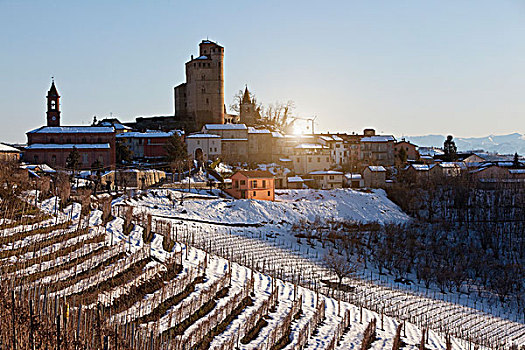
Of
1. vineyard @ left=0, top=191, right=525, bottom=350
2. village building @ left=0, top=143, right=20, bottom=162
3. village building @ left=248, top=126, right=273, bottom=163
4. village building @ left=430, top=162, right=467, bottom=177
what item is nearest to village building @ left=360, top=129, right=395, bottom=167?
village building @ left=430, top=162, right=467, bottom=177

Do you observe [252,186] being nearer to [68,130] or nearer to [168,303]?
[68,130]

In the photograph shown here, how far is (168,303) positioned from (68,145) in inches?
1625

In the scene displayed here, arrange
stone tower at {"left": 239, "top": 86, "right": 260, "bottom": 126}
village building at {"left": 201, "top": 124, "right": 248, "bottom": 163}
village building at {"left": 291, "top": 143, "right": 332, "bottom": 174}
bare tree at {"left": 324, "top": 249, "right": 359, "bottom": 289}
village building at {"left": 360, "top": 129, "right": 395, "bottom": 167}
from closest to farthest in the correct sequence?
1. bare tree at {"left": 324, "top": 249, "right": 359, "bottom": 289}
2. village building at {"left": 291, "top": 143, "right": 332, "bottom": 174}
3. village building at {"left": 201, "top": 124, "right": 248, "bottom": 163}
4. village building at {"left": 360, "top": 129, "right": 395, "bottom": 167}
5. stone tower at {"left": 239, "top": 86, "right": 260, "bottom": 126}

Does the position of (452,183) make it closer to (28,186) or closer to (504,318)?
(504,318)

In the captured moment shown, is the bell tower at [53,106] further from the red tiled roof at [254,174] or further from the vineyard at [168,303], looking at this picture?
the vineyard at [168,303]

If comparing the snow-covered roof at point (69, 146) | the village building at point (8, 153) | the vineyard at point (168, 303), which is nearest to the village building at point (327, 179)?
the snow-covered roof at point (69, 146)

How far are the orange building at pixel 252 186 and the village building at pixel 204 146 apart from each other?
1436cm

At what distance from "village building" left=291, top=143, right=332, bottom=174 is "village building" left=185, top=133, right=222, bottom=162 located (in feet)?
26.7

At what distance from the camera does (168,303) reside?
1517 cm

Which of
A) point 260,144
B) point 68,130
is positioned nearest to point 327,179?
point 260,144

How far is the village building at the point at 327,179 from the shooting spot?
174 feet

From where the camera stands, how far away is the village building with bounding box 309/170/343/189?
5298cm

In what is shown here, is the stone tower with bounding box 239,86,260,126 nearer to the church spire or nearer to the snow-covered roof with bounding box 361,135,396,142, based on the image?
the church spire

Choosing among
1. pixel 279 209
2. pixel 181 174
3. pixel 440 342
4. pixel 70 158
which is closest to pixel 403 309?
pixel 440 342
